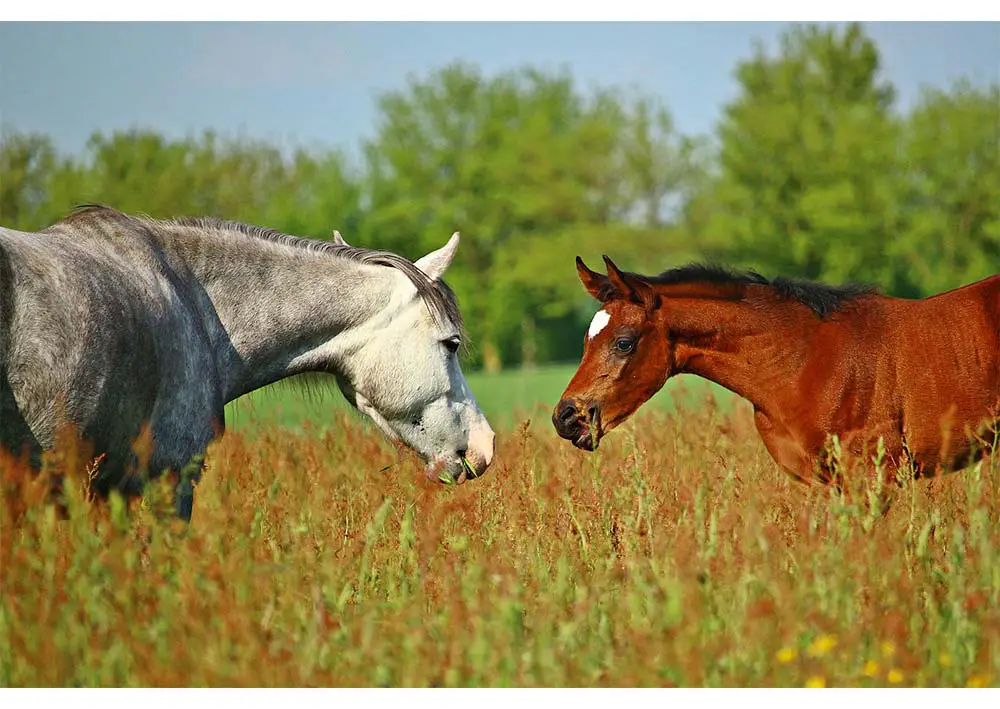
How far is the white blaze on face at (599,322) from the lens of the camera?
199 inches

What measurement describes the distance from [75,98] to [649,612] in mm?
4082

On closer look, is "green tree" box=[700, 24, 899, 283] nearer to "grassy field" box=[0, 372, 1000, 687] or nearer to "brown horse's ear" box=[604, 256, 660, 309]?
"brown horse's ear" box=[604, 256, 660, 309]

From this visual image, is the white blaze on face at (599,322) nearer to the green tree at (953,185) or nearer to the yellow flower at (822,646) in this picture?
the yellow flower at (822,646)

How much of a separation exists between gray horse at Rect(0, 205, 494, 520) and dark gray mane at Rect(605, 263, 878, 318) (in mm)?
1110

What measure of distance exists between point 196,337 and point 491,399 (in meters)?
18.8

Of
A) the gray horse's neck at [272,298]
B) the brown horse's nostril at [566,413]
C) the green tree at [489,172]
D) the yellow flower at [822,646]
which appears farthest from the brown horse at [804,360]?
the green tree at [489,172]

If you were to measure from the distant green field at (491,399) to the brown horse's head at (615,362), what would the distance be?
1.14m

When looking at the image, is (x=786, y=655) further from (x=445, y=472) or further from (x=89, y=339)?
(x=89, y=339)

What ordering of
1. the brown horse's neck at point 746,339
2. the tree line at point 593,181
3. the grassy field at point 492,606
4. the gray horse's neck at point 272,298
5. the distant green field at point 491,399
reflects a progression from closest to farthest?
1. the grassy field at point 492,606
2. the gray horse's neck at point 272,298
3. the brown horse's neck at point 746,339
4. the distant green field at point 491,399
5. the tree line at point 593,181

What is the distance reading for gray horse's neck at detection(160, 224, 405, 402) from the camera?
4.37 metres

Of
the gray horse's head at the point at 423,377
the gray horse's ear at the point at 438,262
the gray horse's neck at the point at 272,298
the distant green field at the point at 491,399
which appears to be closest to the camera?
the gray horse's neck at the point at 272,298

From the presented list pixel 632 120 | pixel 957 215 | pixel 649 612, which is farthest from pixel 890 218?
pixel 649 612

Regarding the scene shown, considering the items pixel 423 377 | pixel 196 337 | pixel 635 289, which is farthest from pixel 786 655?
pixel 196 337

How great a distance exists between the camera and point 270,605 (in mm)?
3215
